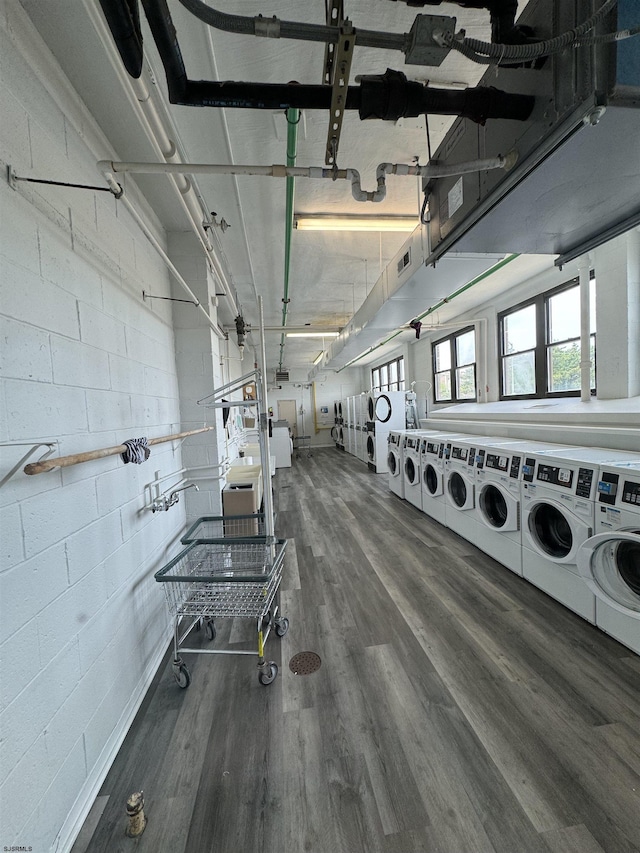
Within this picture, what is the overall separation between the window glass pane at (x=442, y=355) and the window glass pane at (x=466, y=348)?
0.82 ft

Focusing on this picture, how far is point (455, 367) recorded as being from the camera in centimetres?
558

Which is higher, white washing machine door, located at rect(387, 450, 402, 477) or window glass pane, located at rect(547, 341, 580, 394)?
window glass pane, located at rect(547, 341, 580, 394)

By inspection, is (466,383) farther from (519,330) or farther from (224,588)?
(224,588)

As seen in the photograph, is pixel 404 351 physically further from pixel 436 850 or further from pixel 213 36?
pixel 436 850

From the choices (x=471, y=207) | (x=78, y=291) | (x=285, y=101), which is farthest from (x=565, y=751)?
(x=78, y=291)

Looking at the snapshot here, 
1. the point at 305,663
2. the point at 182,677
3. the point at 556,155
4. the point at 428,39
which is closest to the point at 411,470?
the point at 305,663

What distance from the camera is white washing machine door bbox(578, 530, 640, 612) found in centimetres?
166

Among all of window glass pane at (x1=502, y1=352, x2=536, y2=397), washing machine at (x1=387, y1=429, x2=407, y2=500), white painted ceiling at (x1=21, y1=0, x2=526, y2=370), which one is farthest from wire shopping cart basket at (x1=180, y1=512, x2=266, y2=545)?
window glass pane at (x1=502, y1=352, x2=536, y2=397)

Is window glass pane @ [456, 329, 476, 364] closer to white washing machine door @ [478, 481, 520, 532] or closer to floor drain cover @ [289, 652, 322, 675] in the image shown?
white washing machine door @ [478, 481, 520, 532]

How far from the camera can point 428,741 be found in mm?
1332

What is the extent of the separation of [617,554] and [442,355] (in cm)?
483

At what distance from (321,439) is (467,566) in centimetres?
843

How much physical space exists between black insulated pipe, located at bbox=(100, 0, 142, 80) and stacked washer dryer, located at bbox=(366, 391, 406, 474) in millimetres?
5559

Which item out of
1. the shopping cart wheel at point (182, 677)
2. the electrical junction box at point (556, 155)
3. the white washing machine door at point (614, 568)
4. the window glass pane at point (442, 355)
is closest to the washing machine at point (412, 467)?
the window glass pane at point (442, 355)
